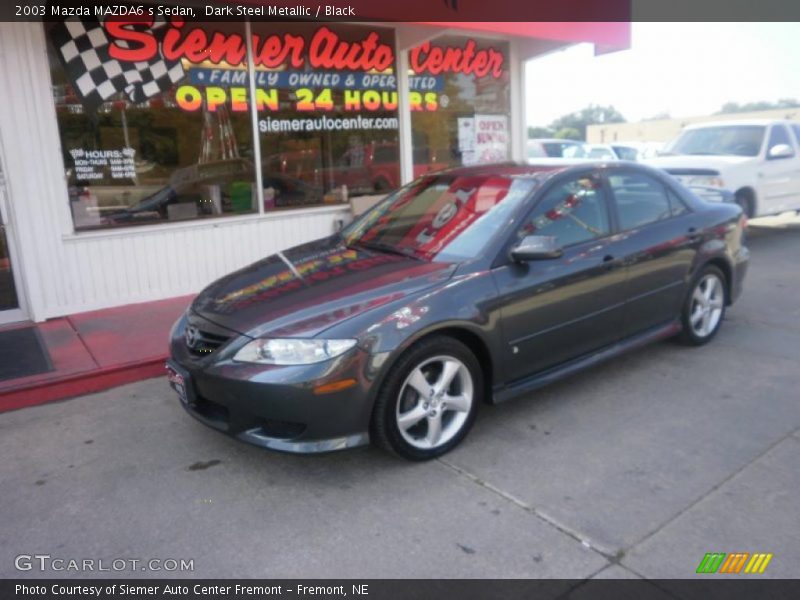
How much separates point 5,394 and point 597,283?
407 cm

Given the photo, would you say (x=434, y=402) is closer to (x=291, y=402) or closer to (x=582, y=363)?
(x=291, y=402)

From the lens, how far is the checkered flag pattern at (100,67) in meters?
6.04

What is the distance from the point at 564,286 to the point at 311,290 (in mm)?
1592

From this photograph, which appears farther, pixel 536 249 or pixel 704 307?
pixel 704 307

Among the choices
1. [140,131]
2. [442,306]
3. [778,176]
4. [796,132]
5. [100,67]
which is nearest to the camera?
[442,306]

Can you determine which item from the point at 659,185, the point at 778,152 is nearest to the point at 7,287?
the point at 659,185

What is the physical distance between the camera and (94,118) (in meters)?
6.27

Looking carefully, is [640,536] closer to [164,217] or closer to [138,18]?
[164,217]

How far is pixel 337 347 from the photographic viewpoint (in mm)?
3229

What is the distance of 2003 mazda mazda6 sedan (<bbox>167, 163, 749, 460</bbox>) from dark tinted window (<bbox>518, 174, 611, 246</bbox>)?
0.04ft

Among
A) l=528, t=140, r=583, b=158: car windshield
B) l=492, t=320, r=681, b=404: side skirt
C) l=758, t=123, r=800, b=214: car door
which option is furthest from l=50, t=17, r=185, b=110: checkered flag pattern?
l=528, t=140, r=583, b=158: car windshield

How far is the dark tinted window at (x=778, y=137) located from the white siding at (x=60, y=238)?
8.36 m

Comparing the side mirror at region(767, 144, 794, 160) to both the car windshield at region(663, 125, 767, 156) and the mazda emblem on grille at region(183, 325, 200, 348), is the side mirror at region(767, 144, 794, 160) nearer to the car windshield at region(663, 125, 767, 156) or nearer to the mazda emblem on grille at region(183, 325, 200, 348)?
the car windshield at region(663, 125, 767, 156)

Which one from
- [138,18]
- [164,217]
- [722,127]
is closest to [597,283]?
[164,217]
